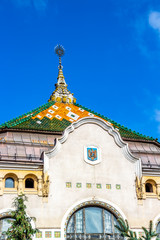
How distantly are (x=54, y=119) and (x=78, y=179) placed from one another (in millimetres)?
6419

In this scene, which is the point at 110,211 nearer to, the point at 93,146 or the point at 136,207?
the point at 136,207

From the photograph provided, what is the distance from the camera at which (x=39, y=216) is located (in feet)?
64.8

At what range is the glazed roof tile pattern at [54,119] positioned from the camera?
2467cm

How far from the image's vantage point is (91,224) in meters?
20.5

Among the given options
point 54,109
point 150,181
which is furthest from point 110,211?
point 54,109

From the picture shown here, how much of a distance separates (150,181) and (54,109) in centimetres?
922

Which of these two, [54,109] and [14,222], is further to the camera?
[54,109]

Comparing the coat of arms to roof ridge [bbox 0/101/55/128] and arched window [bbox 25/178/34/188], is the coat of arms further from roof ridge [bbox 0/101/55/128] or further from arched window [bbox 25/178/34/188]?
roof ridge [bbox 0/101/55/128]

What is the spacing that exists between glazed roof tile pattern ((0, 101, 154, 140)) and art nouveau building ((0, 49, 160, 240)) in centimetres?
31

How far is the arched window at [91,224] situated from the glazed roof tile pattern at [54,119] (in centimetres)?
604

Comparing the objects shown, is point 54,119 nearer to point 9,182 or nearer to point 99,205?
point 9,182

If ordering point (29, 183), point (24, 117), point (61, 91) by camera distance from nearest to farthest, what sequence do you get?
point (29, 183) < point (24, 117) < point (61, 91)

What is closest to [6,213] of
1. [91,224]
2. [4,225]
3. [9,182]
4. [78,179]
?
[4,225]

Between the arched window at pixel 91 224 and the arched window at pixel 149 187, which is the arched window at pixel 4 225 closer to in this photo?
the arched window at pixel 91 224
